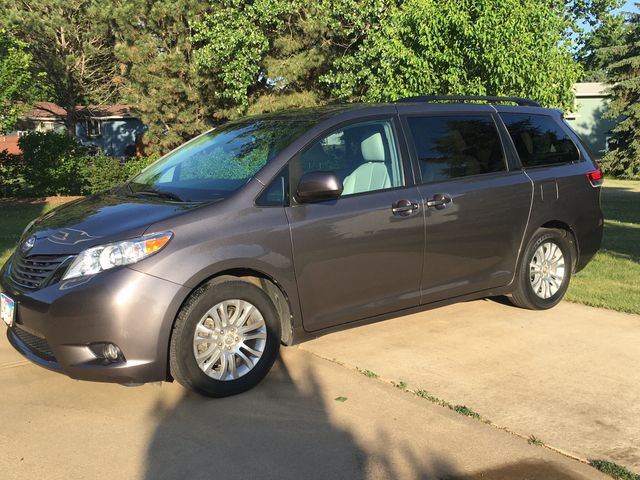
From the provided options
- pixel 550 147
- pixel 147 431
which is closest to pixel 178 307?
pixel 147 431

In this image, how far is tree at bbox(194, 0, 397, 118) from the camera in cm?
1981

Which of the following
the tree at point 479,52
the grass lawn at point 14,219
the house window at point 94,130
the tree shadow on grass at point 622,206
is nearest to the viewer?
the grass lawn at point 14,219

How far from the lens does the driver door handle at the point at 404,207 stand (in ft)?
15.8

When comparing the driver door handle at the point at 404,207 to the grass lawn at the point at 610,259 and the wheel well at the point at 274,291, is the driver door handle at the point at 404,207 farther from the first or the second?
the grass lawn at the point at 610,259

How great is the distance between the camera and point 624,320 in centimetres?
582

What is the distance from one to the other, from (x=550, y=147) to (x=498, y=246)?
1250 mm

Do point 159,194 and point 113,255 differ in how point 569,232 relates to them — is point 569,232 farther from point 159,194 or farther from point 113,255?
point 113,255

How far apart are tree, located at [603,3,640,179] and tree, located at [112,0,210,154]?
17505 mm

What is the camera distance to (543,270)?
602cm

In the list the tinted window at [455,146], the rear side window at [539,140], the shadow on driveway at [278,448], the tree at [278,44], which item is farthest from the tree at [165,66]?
the shadow on driveway at [278,448]

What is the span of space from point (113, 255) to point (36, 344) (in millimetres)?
820

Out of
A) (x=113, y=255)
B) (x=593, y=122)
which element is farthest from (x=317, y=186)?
(x=593, y=122)

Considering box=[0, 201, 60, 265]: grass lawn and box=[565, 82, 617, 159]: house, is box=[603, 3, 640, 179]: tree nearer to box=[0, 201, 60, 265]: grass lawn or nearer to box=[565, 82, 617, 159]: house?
box=[565, 82, 617, 159]: house

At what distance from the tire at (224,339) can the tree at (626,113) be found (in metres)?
27.6
